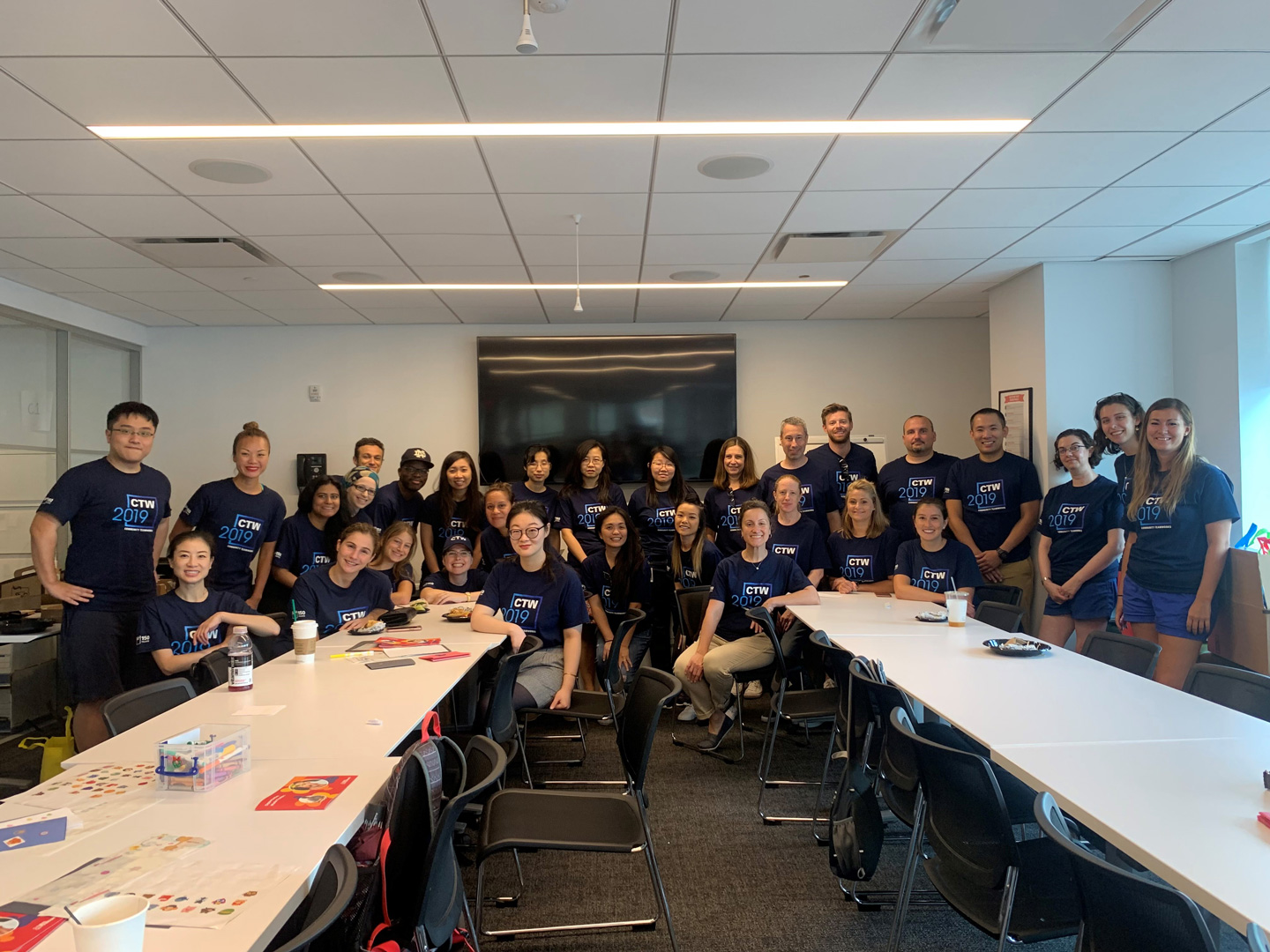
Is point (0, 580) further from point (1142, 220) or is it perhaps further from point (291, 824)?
point (1142, 220)

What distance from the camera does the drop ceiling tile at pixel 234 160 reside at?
3389 mm

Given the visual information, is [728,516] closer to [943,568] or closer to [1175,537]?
[943,568]

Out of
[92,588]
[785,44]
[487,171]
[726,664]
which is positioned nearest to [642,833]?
[726,664]

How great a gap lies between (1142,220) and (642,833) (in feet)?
14.3

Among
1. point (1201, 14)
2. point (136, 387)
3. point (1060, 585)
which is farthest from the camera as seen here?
point (136, 387)

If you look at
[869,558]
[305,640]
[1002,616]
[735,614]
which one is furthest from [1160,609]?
[305,640]

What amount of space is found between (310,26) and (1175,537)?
426 centimetres

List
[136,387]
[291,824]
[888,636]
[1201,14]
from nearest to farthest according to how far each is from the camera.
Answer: [291,824] < [1201,14] < [888,636] < [136,387]

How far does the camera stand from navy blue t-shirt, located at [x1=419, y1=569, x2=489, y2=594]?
482cm

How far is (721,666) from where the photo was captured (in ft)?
14.2

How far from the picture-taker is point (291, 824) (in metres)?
1.68

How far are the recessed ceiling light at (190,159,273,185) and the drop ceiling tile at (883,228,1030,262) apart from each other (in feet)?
11.3

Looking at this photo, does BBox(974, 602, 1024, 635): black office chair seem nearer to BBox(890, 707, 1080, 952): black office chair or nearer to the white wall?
BBox(890, 707, 1080, 952): black office chair

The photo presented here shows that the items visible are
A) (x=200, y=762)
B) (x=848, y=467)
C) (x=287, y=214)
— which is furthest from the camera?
(x=848, y=467)
